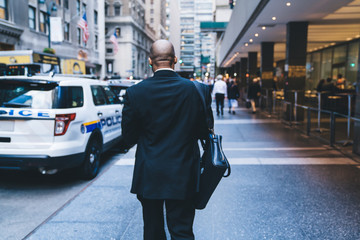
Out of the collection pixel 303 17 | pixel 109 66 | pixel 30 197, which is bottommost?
pixel 30 197

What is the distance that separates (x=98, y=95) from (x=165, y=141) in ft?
15.9

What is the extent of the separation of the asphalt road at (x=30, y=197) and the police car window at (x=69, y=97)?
1.26 metres

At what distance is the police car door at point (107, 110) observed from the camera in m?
6.62

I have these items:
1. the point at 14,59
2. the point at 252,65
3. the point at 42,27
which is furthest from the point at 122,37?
the point at 14,59

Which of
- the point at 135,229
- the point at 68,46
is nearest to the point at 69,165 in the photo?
the point at 135,229

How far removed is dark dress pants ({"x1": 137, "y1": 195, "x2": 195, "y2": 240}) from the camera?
2.32m

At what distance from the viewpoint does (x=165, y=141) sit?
2.28m

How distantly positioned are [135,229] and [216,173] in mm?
1768

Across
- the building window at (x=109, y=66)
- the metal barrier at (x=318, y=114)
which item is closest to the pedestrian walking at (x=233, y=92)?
the metal barrier at (x=318, y=114)

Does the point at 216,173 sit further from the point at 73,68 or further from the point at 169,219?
the point at 73,68

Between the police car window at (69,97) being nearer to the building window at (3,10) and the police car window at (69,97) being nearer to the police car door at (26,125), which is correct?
the police car door at (26,125)

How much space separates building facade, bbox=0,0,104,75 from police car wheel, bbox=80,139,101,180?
19047 millimetres

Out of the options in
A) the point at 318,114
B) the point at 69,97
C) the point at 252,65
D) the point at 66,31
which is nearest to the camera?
the point at 69,97

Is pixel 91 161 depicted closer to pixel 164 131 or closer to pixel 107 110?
pixel 107 110
